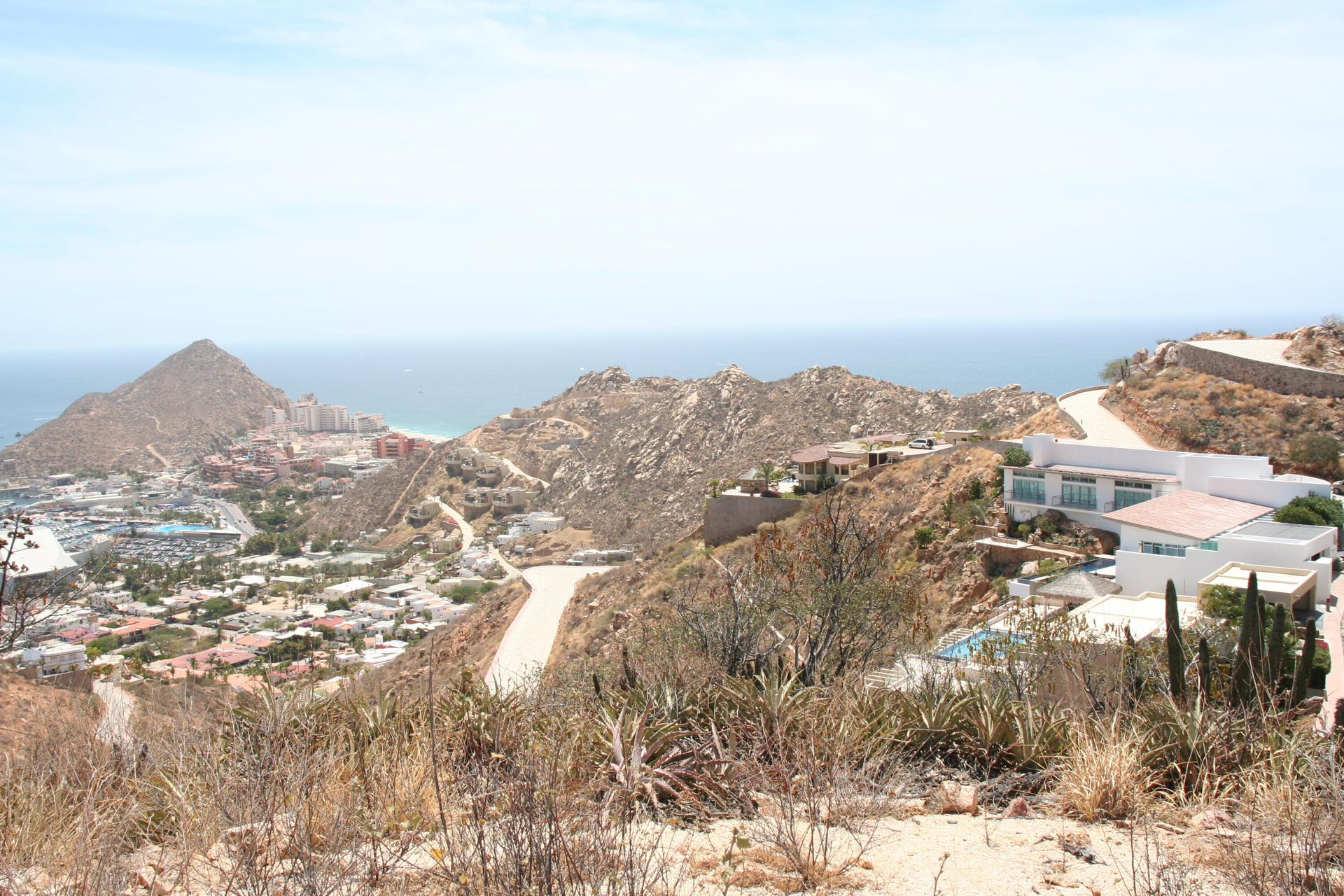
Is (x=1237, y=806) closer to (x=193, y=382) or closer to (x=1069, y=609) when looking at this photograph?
(x=1069, y=609)

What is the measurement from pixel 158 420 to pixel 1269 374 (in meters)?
122

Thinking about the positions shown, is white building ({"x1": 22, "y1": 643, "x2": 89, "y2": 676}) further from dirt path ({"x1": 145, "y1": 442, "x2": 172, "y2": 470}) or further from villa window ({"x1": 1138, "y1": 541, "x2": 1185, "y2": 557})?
dirt path ({"x1": 145, "y1": 442, "x2": 172, "y2": 470})

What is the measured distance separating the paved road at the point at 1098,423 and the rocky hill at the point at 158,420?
316 ft

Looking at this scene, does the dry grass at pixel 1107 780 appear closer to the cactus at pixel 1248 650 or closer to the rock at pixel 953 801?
the rock at pixel 953 801

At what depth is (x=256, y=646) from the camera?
102 ft

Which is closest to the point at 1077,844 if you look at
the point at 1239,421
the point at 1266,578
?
the point at 1266,578

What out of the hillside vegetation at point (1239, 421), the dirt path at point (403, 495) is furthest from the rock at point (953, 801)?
the dirt path at point (403, 495)

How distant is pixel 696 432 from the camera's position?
1852 inches

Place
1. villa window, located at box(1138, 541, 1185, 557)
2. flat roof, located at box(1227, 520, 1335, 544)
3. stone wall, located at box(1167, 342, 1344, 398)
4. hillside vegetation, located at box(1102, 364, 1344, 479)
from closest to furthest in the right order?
flat roof, located at box(1227, 520, 1335, 544) → villa window, located at box(1138, 541, 1185, 557) → hillside vegetation, located at box(1102, 364, 1344, 479) → stone wall, located at box(1167, 342, 1344, 398)

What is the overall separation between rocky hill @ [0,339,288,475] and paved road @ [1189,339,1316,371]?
326ft

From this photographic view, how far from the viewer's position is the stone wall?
883 inches

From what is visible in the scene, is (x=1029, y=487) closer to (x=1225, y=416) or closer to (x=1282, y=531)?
(x=1282, y=531)

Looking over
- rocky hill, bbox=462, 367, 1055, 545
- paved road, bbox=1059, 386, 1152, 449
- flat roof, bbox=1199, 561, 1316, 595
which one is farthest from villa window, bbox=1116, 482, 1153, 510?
rocky hill, bbox=462, 367, 1055, 545

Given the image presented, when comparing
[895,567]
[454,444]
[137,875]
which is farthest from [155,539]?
[137,875]
